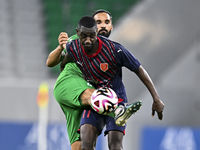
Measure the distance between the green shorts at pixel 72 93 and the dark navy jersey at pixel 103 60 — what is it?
0.14 m

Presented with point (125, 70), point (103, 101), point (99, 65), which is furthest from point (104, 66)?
point (125, 70)

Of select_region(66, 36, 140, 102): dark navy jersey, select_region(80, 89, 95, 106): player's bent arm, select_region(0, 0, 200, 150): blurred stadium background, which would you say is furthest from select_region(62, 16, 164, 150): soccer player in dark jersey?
select_region(0, 0, 200, 150): blurred stadium background

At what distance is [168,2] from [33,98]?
2.88 metres

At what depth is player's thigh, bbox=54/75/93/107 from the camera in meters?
3.77

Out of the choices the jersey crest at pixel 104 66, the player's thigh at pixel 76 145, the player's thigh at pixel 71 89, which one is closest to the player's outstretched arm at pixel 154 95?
the jersey crest at pixel 104 66

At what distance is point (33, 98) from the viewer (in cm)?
759

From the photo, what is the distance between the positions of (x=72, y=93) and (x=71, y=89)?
0.04 m

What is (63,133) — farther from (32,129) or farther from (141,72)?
(141,72)

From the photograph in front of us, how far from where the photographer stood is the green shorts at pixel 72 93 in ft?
12.4

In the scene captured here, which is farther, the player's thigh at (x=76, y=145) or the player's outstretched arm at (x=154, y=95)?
the player's thigh at (x=76, y=145)

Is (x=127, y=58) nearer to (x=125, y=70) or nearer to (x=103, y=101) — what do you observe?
(x=103, y=101)

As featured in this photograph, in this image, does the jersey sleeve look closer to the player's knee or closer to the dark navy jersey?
the dark navy jersey

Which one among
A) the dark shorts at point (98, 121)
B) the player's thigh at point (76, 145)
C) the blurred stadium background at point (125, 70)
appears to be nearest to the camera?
the dark shorts at point (98, 121)

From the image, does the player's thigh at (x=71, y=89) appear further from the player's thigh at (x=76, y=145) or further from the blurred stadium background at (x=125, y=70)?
the blurred stadium background at (x=125, y=70)
